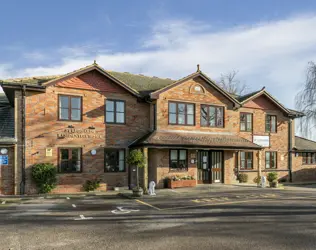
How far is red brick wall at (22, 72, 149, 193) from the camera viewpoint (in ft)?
59.5

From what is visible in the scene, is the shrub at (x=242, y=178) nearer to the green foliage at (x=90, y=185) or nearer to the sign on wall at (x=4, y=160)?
the green foliage at (x=90, y=185)

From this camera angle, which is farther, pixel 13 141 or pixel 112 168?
pixel 112 168

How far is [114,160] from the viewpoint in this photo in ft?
66.3

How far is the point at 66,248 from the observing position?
295 inches

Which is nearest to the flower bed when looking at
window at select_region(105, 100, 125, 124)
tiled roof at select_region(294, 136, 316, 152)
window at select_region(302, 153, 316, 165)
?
window at select_region(105, 100, 125, 124)

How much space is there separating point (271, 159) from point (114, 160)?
13938 millimetres

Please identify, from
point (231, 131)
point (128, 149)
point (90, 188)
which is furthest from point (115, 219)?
Result: point (231, 131)

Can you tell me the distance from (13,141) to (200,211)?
11.2m

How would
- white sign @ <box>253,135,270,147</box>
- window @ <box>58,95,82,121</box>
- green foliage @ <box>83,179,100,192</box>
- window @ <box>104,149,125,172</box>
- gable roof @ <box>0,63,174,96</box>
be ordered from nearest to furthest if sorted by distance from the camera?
1. gable roof @ <box>0,63,174,96</box>
2. window @ <box>58,95,82,121</box>
3. green foliage @ <box>83,179,100,192</box>
4. window @ <box>104,149,125,172</box>
5. white sign @ <box>253,135,270,147</box>

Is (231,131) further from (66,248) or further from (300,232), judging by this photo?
(66,248)

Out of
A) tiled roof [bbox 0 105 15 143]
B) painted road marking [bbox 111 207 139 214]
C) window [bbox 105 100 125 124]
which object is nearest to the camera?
painted road marking [bbox 111 207 139 214]

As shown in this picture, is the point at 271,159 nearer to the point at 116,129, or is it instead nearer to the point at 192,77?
the point at 192,77

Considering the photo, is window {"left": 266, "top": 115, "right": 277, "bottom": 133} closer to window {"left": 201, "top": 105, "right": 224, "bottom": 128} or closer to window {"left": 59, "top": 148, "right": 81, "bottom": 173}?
window {"left": 201, "top": 105, "right": 224, "bottom": 128}

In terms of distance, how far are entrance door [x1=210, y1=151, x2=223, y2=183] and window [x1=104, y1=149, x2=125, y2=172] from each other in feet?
21.6
